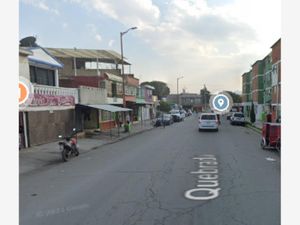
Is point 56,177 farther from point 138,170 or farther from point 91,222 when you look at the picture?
point 91,222

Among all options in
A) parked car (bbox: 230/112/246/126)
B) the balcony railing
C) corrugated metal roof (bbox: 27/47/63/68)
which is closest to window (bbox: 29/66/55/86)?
corrugated metal roof (bbox: 27/47/63/68)

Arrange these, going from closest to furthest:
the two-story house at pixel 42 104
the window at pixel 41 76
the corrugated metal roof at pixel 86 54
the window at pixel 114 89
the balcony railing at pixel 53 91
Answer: the two-story house at pixel 42 104
the balcony railing at pixel 53 91
the window at pixel 41 76
the window at pixel 114 89
the corrugated metal roof at pixel 86 54

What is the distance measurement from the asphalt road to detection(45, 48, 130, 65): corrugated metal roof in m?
37.0

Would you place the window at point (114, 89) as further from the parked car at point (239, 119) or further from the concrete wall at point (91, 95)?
the parked car at point (239, 119)

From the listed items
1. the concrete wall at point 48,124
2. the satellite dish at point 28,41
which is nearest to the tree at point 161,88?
the satellite dish at point 28,41

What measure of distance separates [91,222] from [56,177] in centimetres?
546

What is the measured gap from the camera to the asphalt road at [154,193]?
632 cm

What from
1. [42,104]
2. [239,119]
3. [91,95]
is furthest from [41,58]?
[239,119]

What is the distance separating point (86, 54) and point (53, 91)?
1158 inches

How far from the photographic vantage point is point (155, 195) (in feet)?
26.2

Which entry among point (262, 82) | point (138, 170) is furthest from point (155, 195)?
point (262, 82)

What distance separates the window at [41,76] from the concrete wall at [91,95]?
2355 millimetres

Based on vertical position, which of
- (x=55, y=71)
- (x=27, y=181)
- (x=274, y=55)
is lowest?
(x=27, y=181)

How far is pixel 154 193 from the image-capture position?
26.9ft
